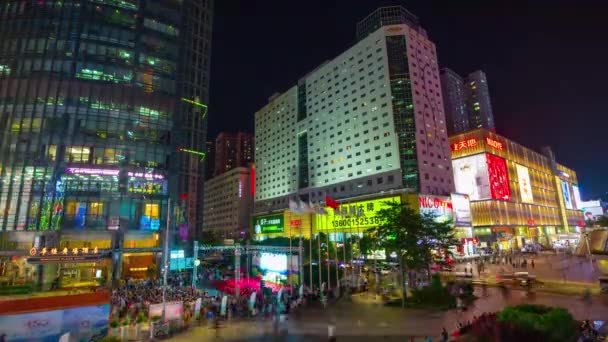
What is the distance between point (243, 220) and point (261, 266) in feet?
353

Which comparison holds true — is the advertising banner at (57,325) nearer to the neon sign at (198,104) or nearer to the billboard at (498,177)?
the neon sign at (198,104)

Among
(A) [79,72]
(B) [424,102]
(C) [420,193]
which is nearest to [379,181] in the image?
(C) [420,193]

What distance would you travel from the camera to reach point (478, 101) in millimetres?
185750

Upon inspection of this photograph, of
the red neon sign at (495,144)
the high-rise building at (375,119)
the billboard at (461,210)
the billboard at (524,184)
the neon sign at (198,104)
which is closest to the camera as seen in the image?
the neon sign at (198,104)

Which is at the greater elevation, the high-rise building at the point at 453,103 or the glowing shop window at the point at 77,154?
the high-rise building at the point at 453,103

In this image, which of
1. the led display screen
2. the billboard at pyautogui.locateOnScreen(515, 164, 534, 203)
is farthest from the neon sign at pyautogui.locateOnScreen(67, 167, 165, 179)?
the billboard at pyautogui.locateOnScreen(515, 164, 534, 203)

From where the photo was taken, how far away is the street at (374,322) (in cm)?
1947

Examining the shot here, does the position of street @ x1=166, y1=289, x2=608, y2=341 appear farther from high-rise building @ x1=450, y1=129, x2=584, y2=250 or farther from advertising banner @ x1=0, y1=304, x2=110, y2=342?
high-rise building @ x1=450, y1=129, x2=584, y2=250

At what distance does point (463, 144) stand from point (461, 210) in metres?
28.1

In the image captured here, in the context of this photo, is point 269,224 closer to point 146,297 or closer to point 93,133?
point 93,133

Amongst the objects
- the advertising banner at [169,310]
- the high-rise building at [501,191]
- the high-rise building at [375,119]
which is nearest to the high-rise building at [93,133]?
A: the advertising banner at [169,310]

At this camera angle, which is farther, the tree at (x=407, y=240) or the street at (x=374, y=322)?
the tree at (x=407, y=240)

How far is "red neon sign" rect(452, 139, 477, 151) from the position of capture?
9316 centimetres

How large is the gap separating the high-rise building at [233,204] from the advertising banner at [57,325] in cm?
12709
